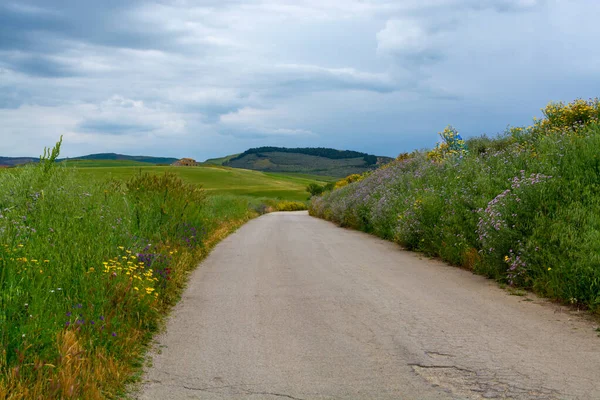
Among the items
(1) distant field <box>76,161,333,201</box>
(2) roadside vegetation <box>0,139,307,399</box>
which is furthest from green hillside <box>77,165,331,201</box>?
(2) roadside vegetation <box>0,139,307,399</box>

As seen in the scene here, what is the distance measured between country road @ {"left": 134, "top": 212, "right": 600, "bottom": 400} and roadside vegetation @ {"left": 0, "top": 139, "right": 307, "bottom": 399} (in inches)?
16.8

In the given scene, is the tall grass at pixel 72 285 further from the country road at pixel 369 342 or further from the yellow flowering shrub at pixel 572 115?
the yellow flowering shrub at pixel 572 115

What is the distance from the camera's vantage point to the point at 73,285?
6398 mm

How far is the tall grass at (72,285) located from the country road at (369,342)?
42 centimetres

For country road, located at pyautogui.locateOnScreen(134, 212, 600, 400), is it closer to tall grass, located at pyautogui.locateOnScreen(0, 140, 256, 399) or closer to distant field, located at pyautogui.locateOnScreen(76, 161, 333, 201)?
tall grass, located at pyautogui.locateOnScreen(0, 140, 256, 399)

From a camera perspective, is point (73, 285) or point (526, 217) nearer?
point (73, 285)

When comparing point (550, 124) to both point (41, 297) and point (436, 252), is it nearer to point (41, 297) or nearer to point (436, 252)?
point (436, 252)

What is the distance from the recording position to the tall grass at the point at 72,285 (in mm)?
4605

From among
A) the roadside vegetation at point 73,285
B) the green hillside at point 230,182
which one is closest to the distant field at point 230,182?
the green hillside at point 230,182

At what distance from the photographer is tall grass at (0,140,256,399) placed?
461cm

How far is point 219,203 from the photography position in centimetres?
3250

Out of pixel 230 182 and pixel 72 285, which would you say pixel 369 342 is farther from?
pixel 230 182

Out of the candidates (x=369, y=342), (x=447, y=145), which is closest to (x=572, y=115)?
(x=447, y=145)

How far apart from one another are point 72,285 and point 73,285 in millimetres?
20
